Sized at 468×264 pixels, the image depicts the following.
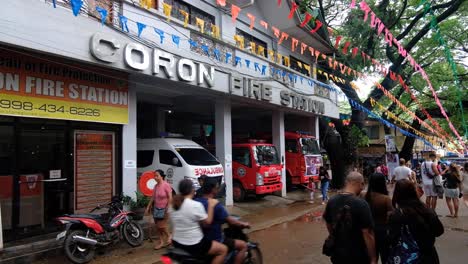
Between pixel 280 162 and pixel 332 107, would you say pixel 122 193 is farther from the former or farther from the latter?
pixel 332 107

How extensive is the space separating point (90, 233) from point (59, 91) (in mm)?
3131

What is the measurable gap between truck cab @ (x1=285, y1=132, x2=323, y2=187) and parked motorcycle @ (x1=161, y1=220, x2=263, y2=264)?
468 inches

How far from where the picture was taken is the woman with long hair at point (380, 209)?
14.6ft

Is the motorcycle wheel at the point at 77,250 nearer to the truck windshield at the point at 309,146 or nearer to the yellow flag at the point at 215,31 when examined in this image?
the yellow flag at the point at 215,31

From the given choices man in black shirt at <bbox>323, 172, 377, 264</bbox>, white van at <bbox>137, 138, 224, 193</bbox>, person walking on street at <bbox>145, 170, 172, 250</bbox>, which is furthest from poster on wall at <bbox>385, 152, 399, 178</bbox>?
man in black shirt at <bbox>323, 172, 377, 264</bbox>

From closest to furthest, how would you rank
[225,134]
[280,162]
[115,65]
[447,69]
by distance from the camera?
1. [115,65]
2. [225,134]
3. [280,162]
4. [447,69]

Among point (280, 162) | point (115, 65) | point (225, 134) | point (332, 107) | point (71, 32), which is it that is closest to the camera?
point (71, 32)

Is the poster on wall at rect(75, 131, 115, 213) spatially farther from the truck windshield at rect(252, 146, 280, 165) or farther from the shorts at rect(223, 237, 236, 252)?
the truck windshield at rect(252, 146, 280, 165)

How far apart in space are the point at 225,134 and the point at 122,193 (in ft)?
16.4

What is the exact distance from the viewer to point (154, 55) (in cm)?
948

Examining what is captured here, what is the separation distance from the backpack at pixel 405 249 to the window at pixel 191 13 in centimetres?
982

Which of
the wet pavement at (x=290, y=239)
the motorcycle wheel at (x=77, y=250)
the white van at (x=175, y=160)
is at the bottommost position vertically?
the wet pavement at (x=290, y=239)

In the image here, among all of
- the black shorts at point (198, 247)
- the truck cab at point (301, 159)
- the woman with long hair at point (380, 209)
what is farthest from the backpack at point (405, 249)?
the truck cab at point (301, 159)

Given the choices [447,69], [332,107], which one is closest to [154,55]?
[332,107]
